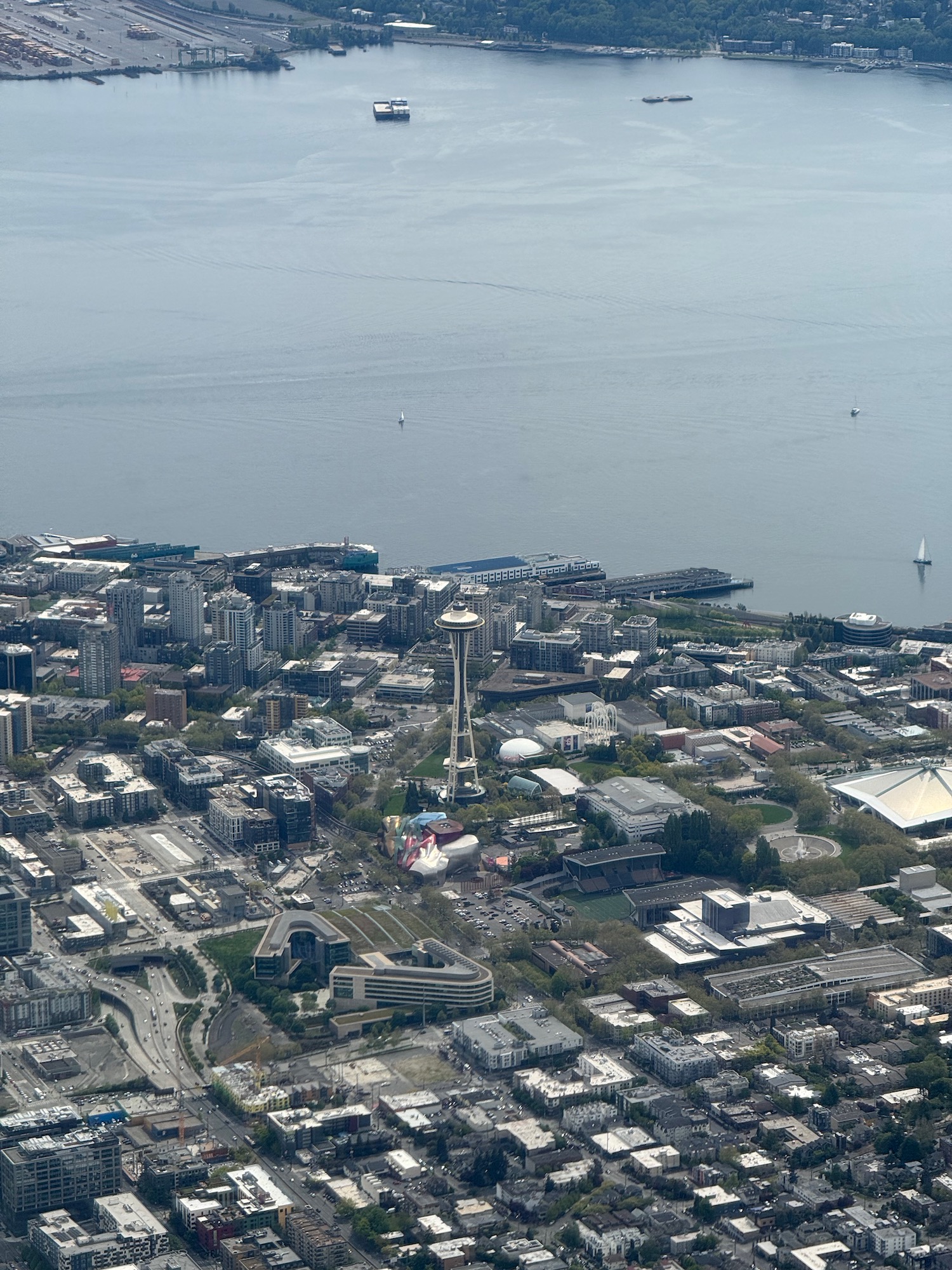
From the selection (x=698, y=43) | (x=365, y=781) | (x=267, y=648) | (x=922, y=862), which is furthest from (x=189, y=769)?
(x=698, y=43)

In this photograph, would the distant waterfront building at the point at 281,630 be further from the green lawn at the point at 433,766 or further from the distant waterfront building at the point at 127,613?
the green lawn at the point at 433,766

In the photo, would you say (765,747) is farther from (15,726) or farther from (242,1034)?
(242,1034)

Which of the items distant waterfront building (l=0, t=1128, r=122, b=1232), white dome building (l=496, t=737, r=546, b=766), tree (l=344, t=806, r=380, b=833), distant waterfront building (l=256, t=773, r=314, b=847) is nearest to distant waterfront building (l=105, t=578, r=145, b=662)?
white dome building (l=496, t=737, r=546, b=766)

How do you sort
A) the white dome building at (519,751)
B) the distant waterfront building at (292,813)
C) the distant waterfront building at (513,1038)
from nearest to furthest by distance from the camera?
the distant waterfront building at (513,1038), the distant waterfront building at (292,813), the white dome building at (519,751)

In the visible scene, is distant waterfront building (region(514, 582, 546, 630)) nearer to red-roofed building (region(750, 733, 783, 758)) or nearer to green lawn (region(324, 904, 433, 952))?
red-roofed building (region(750, 733, 783, 758))

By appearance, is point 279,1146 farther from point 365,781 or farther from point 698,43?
point 698,43

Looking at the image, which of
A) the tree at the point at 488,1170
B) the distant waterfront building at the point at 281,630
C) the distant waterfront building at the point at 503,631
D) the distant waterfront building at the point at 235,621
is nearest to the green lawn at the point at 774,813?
the distant waterfront building at the point at 503,631
